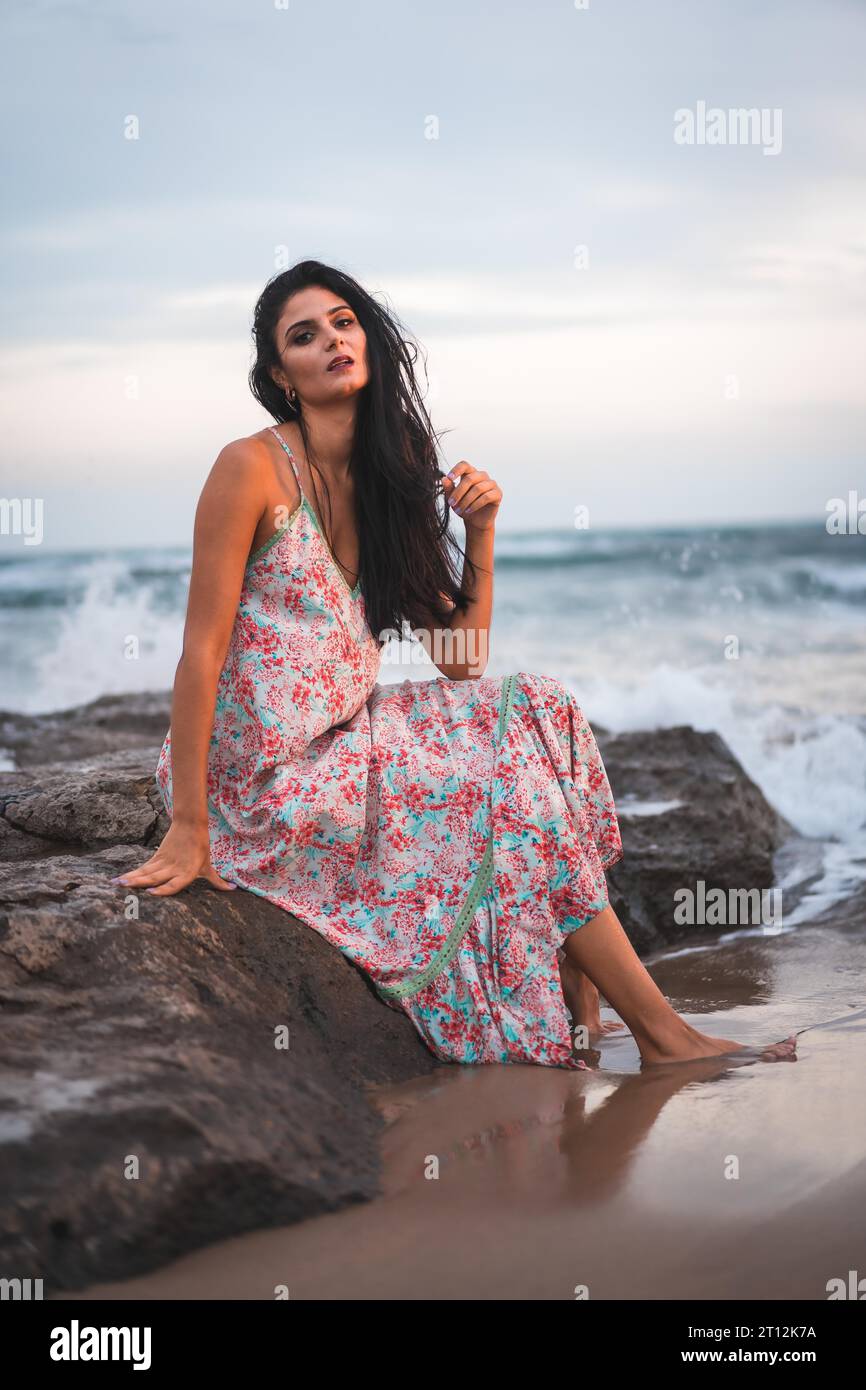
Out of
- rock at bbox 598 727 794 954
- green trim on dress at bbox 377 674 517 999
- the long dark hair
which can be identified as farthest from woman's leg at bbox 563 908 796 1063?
rock at bbox 598 727 794 954

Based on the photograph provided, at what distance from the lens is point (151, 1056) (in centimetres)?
227

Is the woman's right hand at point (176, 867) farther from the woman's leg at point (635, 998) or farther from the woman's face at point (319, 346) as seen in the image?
the woman's face at point (319, 346)

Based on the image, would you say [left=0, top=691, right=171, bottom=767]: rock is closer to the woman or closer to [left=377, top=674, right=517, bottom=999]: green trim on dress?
the woman

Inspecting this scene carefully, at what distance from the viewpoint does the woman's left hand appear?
11.7ft

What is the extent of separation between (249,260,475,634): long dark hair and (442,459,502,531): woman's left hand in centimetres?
6

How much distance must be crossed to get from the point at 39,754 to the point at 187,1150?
16.1ft

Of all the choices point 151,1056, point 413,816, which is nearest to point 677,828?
point 413,816

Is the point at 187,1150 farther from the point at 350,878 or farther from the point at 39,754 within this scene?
the point at 39,754

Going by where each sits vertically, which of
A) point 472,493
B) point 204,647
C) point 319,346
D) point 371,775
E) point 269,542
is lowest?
point 371,775

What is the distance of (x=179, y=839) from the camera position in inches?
118

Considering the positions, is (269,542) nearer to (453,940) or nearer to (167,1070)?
(453,940)

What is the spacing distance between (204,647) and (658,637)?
15491mm

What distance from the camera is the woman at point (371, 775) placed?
3.04m

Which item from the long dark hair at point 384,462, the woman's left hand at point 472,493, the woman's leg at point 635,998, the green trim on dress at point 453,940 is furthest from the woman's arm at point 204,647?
the woman's leg at point 635,998
